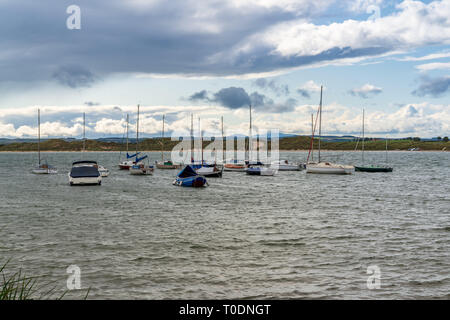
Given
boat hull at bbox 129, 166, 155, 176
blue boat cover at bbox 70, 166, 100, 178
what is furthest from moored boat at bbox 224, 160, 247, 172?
blue boat cover at bbox 70, 166, 100, 178

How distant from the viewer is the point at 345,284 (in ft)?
48.0

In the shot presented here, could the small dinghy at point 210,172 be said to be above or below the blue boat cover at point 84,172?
below

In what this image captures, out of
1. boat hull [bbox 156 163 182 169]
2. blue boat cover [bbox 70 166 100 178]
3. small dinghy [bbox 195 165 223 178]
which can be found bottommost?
boat hull [bbox 156 163 182 169]

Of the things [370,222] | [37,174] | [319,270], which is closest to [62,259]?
[319,270]

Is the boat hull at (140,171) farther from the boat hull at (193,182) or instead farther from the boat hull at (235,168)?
the boat hull at (193,182)

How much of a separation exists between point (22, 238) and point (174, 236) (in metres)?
8.44

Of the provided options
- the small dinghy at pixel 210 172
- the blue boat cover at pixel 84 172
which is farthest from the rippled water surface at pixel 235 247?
the small dinghy at pixel 210 172

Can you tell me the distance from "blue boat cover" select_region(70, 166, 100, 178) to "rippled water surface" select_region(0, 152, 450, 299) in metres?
20.5

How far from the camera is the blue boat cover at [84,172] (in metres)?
60.8

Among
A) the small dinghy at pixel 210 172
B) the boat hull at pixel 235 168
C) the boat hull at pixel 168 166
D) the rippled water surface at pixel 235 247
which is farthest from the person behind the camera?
the boat hull at pixel 168 166

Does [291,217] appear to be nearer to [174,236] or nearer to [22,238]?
[174,236]

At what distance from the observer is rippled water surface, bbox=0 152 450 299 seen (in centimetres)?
1450

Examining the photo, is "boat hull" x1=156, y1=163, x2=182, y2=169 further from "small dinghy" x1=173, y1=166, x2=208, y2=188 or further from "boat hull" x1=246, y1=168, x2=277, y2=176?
"small dinghy" x1=173, y1=166, x2=208, y2=188

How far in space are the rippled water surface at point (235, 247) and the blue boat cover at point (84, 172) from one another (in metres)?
20.5
